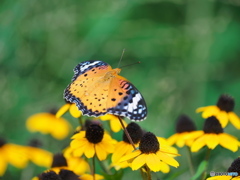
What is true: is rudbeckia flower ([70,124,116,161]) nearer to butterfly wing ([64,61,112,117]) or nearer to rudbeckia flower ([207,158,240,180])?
butterfly wing ([64,61,112,117])

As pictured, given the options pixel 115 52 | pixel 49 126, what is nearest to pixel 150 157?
pixel 49 126

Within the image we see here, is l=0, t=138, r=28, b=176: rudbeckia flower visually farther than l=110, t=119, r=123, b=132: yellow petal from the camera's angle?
Yes

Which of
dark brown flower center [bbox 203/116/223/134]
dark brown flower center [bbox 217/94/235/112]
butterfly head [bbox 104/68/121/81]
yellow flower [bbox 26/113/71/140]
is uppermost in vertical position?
butterfly head [bbox 104/68/121/81]

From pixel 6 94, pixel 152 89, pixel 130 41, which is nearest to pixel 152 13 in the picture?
pixel 130 41

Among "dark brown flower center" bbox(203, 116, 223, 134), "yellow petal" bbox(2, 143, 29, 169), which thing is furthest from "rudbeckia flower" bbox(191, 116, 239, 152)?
"yellow petal" bbox(2, 143, 29, 169)

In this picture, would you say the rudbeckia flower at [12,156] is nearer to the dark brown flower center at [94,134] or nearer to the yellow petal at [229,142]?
the dark brown flower center at [94,134]

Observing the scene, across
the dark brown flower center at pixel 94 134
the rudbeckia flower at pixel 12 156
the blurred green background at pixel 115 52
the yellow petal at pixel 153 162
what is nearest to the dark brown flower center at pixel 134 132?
the dark brown flower center at pixel 94 134

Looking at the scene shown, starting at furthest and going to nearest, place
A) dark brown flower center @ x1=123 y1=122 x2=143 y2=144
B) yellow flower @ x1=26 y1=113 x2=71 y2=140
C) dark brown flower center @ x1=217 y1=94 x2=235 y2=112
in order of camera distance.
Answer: yellow flower @ x1=26 y1=113 x2=71 y2=140, dark brown flower center @ x1=217 y1=94 x2=235 y2=112, dark brown flower center @ x1=123 y1=122 x2=143 y2=144
